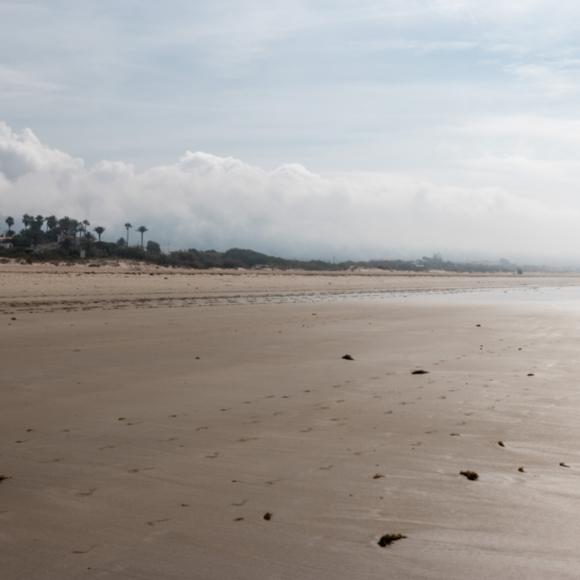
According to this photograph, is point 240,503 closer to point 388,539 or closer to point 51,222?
point 388,539

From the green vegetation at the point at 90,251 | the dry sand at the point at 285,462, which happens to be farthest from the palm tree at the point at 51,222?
the dry sand at the point at 285,462

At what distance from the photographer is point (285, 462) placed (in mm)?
5258

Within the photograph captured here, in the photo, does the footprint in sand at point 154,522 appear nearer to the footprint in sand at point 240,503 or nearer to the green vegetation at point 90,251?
the footprint in sand at point 240,503

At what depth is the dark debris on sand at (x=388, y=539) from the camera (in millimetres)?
3699

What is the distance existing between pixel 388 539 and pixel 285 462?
162 centimetres

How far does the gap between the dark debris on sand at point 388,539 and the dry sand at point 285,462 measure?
3 centimetres

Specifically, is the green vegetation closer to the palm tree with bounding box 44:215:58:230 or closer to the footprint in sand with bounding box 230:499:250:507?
the palm tree with bounding box 44:215:58:230

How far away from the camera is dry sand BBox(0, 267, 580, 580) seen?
3.55 metres

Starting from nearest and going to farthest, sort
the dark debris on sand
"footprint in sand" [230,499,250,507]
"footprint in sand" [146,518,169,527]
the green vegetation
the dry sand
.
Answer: the dry sand, the dark debris on sand, "footprint in sand" [146,518,169,527], "footprint in sand" [230,499,250,507], the green vegetation

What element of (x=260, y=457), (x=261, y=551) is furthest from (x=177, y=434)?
(x=261, y=551)

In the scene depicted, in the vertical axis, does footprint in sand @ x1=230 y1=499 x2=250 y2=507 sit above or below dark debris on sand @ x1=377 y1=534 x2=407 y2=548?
below

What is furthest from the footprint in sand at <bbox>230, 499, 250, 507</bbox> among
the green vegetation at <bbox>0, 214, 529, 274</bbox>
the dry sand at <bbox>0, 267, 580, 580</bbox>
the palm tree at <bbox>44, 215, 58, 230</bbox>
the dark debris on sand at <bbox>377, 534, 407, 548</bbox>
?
the palm tree at <bbox>44, 215, 58, 230</bbox>

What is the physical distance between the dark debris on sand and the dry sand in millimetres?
32

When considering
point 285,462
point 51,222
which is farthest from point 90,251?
point 285,462
